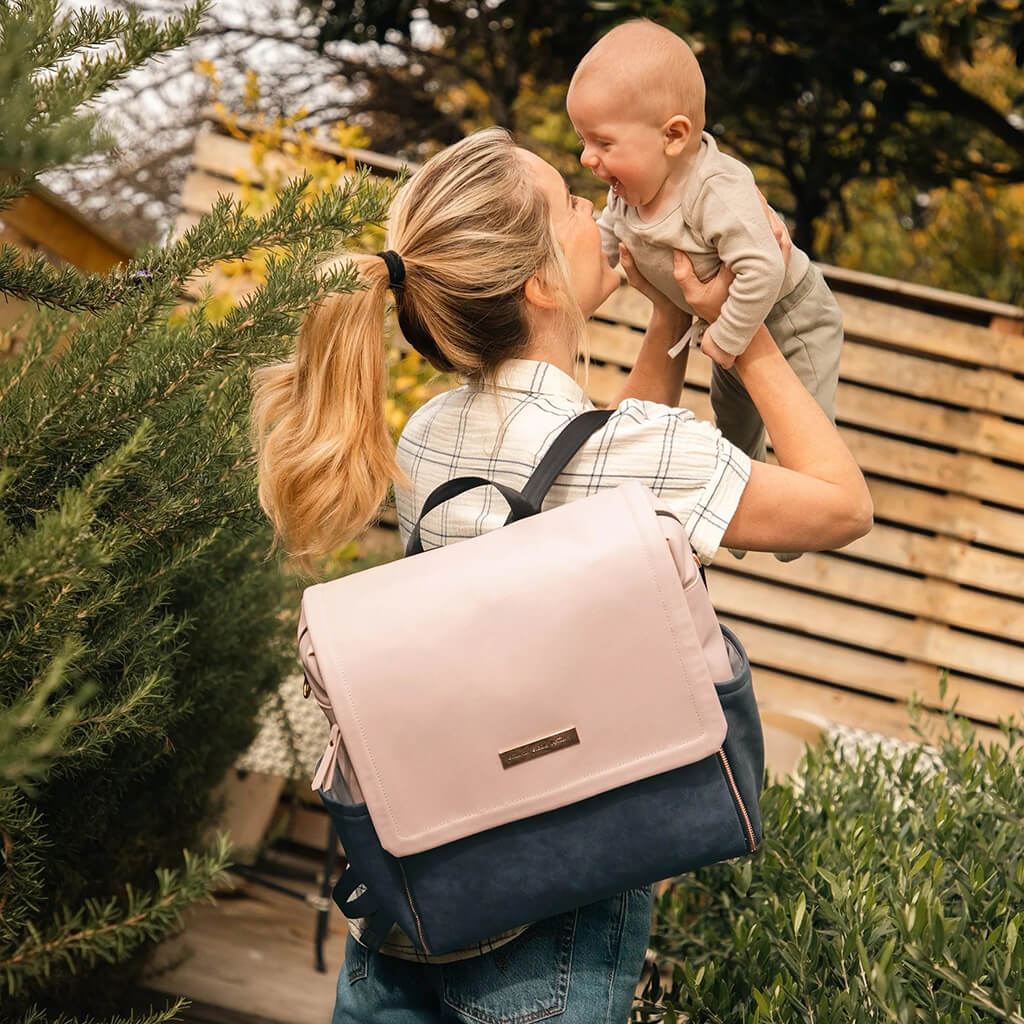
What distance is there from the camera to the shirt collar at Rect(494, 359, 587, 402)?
52.1 inches

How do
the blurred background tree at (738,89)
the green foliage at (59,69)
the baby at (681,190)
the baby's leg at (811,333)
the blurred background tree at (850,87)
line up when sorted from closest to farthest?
the green foliage at (59,69) → the baby at (681,190) → the baby's leg at (811,333) → the blurred background tree at (850,87) → the blurred background tree at (738,89)

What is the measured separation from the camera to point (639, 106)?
152 cm

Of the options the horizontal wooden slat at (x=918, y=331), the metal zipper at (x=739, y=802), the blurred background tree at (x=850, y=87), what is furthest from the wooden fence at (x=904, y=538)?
the metal zipper at (x=739, y=802)

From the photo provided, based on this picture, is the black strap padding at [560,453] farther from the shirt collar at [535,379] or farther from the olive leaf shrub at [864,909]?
the olive leaf shrub at [864,909]

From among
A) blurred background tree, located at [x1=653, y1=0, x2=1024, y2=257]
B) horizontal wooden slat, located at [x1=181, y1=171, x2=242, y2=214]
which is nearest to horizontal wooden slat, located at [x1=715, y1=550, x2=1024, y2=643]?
blurred background tree, located at [x1=653, y1=0, x2=1024, y2=257]

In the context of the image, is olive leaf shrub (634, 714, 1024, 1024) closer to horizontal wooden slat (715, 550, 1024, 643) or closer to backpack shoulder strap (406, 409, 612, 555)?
backpack shoulder strap (406, 409, 612, 555)

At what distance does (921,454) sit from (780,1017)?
10.5 feet

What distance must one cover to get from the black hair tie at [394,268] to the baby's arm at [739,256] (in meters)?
0.40

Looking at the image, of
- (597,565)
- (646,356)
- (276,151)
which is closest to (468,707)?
(597,565)

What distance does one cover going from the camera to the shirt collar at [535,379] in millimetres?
1323

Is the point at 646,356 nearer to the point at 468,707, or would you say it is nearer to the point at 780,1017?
the point at 468,707

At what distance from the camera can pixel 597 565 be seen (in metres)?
1.13

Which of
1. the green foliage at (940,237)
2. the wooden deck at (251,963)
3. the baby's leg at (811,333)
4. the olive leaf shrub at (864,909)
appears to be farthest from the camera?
the green foliage at (940,237)

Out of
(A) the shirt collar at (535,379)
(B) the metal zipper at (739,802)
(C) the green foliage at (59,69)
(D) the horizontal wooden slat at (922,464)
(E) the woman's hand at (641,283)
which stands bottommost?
(D) the horizontal wooden slat at (922,464)
